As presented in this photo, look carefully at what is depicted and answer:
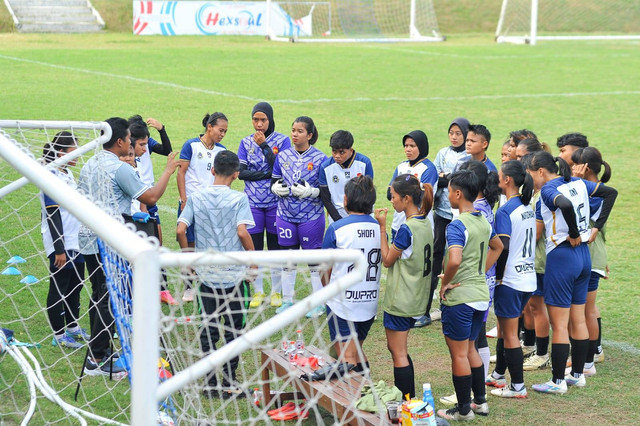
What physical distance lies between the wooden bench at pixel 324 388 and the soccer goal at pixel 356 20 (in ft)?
107

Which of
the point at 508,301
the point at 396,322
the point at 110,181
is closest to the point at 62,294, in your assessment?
the point at 110,181

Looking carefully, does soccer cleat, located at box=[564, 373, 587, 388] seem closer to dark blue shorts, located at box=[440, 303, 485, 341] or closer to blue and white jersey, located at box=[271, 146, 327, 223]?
dark blue shorts, located at box=[440, 303, 485, 341]

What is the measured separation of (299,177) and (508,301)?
2365 millimetres

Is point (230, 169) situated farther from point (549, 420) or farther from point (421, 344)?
point (549, 420)

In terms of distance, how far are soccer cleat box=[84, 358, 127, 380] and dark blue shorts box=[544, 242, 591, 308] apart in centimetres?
329

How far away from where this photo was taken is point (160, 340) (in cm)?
446

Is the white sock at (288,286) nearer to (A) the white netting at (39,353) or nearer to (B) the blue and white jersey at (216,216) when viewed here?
(B) the blue and white jersey at (216,216)

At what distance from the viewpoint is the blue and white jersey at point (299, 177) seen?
7430 millimetres

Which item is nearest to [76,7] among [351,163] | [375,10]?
[375,10]

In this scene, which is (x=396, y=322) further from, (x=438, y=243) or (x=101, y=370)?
(x=101, y=370)

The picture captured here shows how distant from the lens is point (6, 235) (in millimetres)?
9539

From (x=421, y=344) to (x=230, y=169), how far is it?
2.35 meters

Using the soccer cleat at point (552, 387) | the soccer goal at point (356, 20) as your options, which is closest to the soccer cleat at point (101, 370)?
the soccer cleat at point (552, 387)

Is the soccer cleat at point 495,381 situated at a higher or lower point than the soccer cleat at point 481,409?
lower
